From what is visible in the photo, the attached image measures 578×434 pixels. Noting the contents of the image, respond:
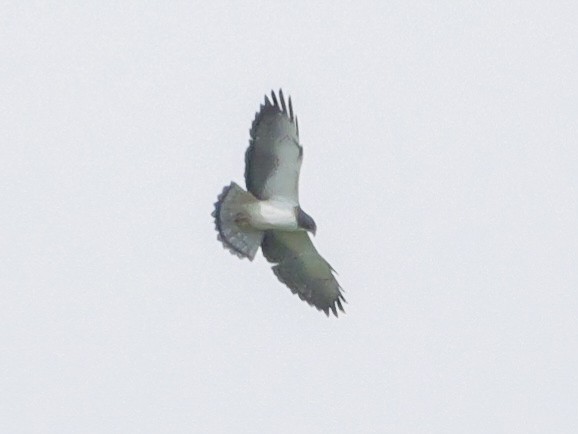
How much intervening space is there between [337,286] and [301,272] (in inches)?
21.9

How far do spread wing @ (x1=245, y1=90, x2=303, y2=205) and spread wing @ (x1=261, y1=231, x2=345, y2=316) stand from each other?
2.89ft

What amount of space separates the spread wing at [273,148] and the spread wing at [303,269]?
2.89 feet

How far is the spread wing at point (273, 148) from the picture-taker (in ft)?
105

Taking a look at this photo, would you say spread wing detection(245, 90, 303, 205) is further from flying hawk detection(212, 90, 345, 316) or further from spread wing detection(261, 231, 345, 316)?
spread wing detection(261, 231, 345, 316)

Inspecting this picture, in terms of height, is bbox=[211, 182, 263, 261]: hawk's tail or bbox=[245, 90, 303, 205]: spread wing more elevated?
bbox=[245, 90, 303, 205]: spread wing

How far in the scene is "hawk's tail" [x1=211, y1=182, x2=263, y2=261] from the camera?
106ft

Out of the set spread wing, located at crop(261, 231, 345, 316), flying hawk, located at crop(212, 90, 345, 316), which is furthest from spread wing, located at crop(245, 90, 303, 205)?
spread wing, located at crop(261, 231, 345, 316)

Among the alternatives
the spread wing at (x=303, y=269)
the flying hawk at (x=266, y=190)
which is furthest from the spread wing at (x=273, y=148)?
the spread wing at (x=303, y=269)

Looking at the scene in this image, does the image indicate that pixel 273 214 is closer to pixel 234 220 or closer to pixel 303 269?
pixel 234 220

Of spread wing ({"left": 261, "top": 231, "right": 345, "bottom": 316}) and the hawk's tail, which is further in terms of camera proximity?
spread wing ({"left": 261, "top": 231, "right": 345, "bottom": 316})

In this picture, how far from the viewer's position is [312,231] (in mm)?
32219

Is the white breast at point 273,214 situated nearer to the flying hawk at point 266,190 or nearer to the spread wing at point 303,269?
the flying hawk at point 266,190

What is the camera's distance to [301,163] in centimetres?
3222

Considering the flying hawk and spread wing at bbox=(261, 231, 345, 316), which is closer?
the flying hawk
